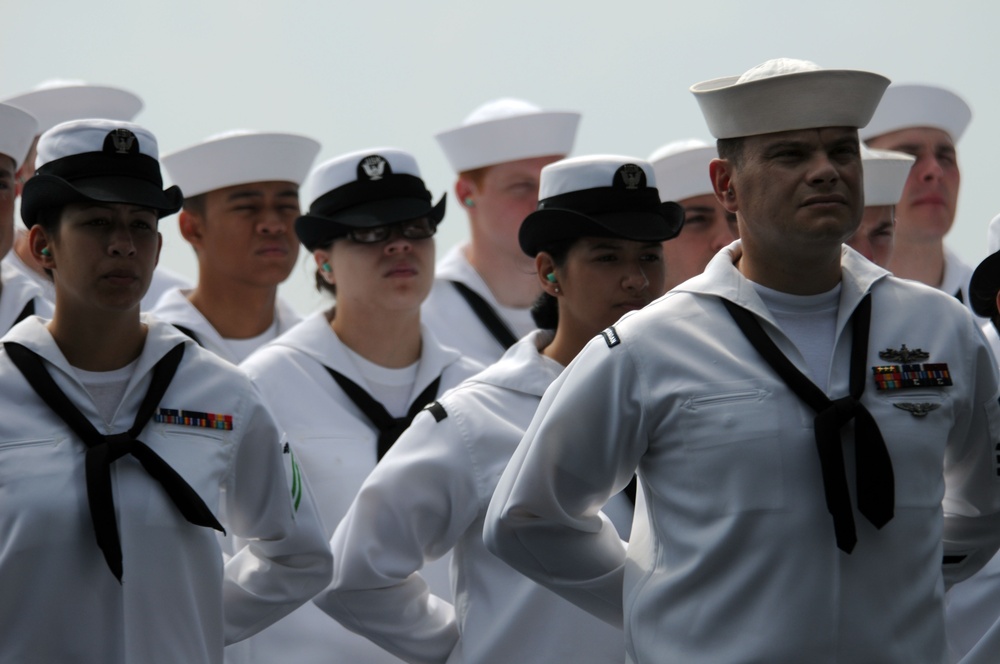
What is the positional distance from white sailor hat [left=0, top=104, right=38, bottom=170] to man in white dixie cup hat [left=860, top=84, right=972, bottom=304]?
10.8ft

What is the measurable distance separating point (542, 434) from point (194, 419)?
1.07m

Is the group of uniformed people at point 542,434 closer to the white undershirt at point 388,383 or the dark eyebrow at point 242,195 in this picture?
the white undershirt at point 388,383

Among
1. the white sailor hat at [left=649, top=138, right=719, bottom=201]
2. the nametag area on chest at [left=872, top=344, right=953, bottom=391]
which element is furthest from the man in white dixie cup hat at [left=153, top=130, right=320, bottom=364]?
the nametag area on chest at [left=872, top=344, right=953, bottom=391]

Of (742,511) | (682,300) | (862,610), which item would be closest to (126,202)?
(682,300)

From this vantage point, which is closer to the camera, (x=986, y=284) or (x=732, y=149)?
(x=732, y=149)

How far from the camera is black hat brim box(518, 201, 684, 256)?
15.8 ft

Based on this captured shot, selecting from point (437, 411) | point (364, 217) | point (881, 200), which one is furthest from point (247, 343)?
point (881, 200)

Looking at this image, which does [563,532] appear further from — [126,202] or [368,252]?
[368,252]

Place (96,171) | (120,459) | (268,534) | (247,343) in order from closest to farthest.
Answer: (120,459)
(96,171)
(268,534)
(247,343)

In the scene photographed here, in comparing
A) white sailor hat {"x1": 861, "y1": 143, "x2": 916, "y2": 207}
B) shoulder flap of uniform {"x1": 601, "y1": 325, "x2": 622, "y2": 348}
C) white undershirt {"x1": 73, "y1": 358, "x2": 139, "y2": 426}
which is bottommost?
white sailor hat {"x1": 861, "y1": 143, "x2": 916, "y2": 207}

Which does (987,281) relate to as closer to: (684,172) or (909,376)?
(909,376)

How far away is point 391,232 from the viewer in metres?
6.03

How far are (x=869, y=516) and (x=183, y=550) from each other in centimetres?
169

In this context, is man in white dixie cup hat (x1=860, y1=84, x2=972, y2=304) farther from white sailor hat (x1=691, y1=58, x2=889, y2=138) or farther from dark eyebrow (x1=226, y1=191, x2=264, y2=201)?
white sailor hat (x1=691, y1=58, x2=889, y2=138)
